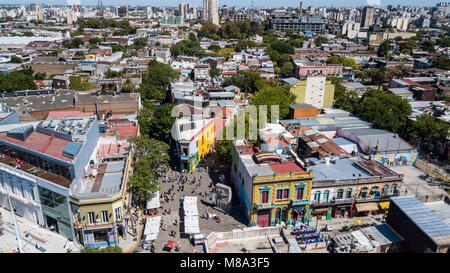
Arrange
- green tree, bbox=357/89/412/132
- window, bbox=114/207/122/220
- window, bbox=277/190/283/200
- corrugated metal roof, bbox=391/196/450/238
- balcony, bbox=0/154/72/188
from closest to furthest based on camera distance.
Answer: corrugated metal roof, bbox=391/196/450/238 < window, bbox=114/207/122/220 < balcony, bbox=0/154/72/188 < window, bbox=277/190/283/200 < green tree, bbox=357/89/412/132

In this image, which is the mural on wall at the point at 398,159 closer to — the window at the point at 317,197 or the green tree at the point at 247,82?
the window at the point at 317,197

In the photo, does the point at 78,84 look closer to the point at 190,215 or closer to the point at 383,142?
the point at 190,215

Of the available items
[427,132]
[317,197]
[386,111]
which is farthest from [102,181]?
[427,132]

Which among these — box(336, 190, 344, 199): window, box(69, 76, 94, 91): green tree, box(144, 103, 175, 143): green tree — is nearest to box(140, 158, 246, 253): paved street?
box(144, 103, 175, 143): green tree

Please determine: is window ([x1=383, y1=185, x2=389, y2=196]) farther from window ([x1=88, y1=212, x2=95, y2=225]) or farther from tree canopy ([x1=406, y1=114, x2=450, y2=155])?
window ([x1=88, y1=212, x2=95, y2=225])

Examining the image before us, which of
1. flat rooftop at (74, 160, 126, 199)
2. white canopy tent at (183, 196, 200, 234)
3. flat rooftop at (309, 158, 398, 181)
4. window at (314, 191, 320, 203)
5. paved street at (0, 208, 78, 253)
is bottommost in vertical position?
paved street at (0, 208, 78, 253)
